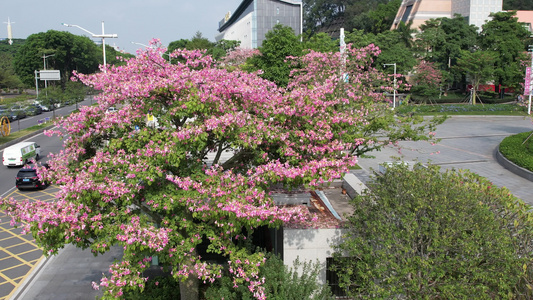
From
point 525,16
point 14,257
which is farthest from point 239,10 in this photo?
point 14,257

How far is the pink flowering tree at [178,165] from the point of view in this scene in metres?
8.29

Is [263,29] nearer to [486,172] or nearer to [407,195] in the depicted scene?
[486,172]

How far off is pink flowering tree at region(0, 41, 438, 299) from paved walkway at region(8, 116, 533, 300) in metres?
4.74

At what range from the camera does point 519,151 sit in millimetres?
26547

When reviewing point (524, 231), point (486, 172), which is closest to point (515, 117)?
point (486, 172)

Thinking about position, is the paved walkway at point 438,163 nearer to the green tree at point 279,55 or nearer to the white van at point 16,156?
the green tree at point 279,55

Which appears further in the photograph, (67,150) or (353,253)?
(67,150)

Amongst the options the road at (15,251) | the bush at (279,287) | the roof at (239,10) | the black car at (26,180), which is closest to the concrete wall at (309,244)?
the bush at (279,287)

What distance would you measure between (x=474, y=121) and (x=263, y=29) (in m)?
42.7

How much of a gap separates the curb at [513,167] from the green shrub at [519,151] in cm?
19

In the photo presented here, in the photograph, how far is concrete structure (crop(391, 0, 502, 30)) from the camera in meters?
64.4

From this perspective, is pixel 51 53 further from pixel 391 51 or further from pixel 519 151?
pixel 519 151

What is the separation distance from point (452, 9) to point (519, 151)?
4786 cm

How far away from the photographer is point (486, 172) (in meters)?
25.3
